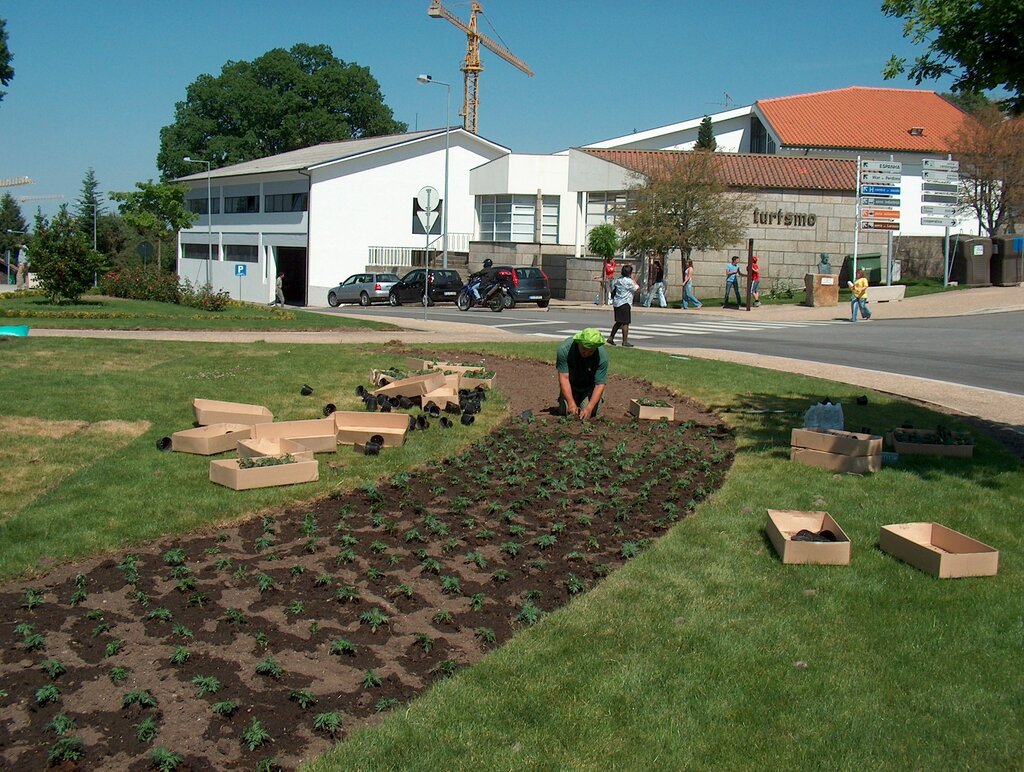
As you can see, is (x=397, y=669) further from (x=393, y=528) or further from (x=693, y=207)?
(x=693, y=207)

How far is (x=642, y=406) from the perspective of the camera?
1159 cm

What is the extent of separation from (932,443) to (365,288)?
39.0 m

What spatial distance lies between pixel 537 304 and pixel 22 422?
29968mm

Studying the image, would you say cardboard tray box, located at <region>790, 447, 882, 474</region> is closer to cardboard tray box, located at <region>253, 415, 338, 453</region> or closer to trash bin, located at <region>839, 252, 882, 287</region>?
cardboard tray box, located at <region>253, 415, 338, 453</region>

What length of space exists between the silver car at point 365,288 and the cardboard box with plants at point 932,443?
37810mm

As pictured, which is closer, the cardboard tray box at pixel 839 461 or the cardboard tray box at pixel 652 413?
the cardboard tray box at pixel 839 461

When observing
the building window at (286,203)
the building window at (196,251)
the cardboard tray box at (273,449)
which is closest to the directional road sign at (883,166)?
the building window at (286,203)

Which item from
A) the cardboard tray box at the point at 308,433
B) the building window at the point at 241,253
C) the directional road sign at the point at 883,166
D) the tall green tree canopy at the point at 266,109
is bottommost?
the cardboard tray box at the point at 308,433

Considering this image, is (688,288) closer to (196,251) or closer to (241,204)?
(241,204)

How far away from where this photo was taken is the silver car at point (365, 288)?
46250 millimetres

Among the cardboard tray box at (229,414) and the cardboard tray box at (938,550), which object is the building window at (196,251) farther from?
the cardboard tray box at (938,550)

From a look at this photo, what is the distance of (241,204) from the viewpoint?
61.8m

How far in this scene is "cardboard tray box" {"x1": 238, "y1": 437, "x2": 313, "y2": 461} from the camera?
8.71 m

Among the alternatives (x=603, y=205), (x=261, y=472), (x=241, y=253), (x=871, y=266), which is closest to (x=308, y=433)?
(x=261, y=472)
